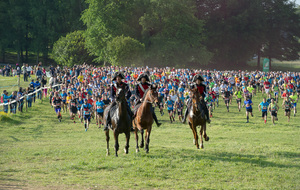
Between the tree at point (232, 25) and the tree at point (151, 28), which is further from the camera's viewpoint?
Answer: the tree at point (232, 25)

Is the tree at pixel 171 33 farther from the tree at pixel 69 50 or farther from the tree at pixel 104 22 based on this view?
the tree at pixel 69 50

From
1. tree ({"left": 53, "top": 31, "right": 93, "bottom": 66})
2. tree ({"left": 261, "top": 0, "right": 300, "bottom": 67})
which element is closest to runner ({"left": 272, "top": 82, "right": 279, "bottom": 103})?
tree ({"left": 53, "top": 31, "right": 93, "bottom": 66})

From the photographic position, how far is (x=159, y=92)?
3769cm

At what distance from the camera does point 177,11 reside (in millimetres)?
71750

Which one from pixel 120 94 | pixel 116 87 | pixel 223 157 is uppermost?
pixel 116 87

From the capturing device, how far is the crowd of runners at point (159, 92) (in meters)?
16.9

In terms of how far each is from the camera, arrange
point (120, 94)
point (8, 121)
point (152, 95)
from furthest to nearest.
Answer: point (8, 121), point (152, 95), point (120, 94)

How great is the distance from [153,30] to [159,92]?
39.8m

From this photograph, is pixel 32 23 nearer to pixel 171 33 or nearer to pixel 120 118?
pixel 171 33

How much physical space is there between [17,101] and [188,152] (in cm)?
1926

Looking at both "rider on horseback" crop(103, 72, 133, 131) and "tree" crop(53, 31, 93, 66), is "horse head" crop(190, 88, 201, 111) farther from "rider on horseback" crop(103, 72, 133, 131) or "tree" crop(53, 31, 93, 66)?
"tree" crop(53, 31, 93, 66)

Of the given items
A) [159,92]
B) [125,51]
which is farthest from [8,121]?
[125,51]

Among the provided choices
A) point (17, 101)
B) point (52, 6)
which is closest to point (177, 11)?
point (52, 6)

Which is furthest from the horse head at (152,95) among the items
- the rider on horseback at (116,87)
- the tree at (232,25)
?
the tree at (232,25)
